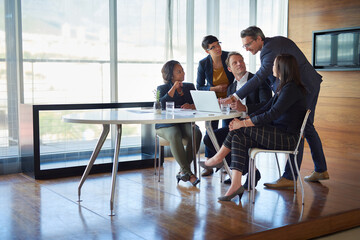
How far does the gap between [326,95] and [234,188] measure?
3.38 metres

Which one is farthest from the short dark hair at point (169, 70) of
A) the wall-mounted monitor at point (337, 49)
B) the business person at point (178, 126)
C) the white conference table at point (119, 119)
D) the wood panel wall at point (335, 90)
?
the wall-mounted monitor at point (337, 49)

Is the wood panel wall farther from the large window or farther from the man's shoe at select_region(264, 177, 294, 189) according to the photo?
the man's shoe at select_region(264, 177, 294, 189)

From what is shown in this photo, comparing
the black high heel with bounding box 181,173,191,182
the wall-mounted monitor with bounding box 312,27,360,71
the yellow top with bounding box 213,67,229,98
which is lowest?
the black high heel with bounding box 181,173,191,182

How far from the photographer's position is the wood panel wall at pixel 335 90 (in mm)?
6123

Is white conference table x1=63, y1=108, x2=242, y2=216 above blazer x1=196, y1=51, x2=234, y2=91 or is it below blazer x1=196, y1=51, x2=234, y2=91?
below

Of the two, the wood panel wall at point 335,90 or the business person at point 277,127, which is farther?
the wood panel wall at point 335,90

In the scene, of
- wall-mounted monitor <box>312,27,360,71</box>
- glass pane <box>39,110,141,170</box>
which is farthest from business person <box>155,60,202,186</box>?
wall-mounted monitor <box>312,27,360,71</box>

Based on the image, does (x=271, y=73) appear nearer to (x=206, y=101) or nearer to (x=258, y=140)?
(x=206, y=101)

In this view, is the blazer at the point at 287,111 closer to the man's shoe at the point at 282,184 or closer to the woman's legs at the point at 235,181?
the woman's legs at the point at 235,181

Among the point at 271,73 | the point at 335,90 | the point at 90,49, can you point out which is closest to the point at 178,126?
the point at 271,73

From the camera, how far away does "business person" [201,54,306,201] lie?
3615mm

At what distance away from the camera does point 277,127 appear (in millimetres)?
3729

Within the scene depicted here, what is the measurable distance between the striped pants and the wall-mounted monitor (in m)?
2.84

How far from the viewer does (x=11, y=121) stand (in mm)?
4832
